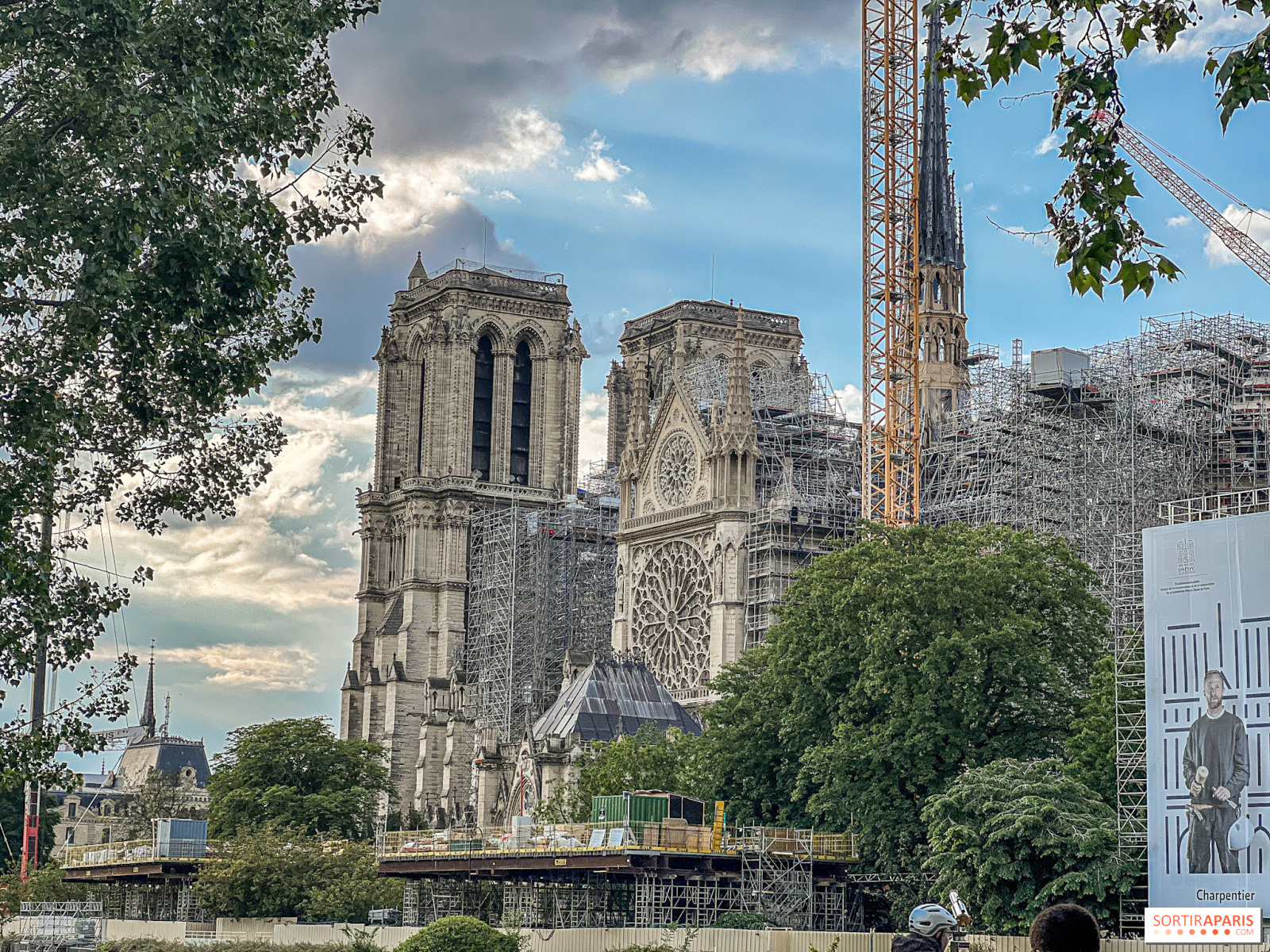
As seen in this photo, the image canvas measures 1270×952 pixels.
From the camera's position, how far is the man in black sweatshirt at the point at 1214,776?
1577 inches

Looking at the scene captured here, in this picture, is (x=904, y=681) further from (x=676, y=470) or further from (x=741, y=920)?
(x=676, y=470)

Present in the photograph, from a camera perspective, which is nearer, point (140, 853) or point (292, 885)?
point (292, 885)

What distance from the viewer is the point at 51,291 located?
2416 centimetres

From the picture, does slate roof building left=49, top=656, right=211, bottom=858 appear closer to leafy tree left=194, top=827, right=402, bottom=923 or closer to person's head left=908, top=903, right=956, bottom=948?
leafy tree left=194, top=827, right=402, bottom=923

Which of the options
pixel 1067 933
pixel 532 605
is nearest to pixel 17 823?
pixel 532 605

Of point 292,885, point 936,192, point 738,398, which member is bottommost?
point 292,885

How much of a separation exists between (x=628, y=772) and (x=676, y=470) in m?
24.0

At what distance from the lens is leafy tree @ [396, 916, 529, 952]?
43.6 metres

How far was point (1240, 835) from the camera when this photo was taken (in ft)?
131

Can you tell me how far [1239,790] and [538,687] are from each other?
6375cm

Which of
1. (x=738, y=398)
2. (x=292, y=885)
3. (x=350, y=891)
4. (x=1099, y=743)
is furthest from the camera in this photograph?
(x=738, y=398)

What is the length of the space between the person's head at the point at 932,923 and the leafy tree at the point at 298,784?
72.5 metres

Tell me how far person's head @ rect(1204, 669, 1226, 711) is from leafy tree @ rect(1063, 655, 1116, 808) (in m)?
6.45

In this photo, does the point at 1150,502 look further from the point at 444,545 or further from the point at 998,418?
the point at 444,545
